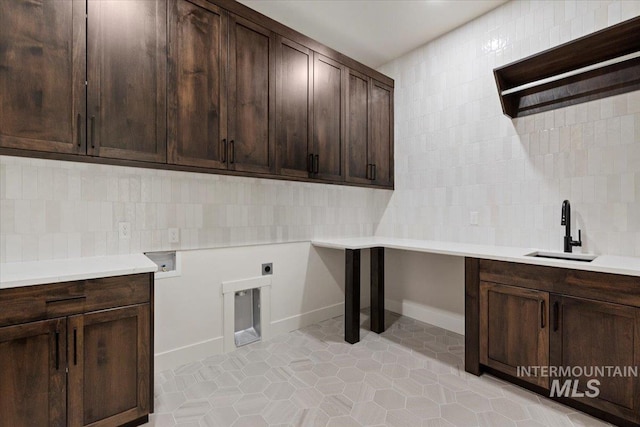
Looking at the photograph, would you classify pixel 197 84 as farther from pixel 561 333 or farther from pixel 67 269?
pixel 561 333

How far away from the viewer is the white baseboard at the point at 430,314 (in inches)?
115

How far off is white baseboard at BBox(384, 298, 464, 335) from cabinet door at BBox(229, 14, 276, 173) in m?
2.11

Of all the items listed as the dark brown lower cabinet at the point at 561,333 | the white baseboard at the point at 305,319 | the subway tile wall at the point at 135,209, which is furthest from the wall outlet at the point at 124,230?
the dark brown lower cabinet at the point at 561,333

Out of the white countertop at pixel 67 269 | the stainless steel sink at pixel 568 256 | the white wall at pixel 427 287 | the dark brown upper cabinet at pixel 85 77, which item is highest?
the dark brown upper cabinet at pixel 85 77

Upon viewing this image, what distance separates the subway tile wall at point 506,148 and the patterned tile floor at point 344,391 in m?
1.12

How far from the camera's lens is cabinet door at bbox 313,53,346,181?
9.06ft

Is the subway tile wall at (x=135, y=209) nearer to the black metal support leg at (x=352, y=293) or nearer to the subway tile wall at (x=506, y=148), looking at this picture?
the black metal support leg at (x=352, y=293)

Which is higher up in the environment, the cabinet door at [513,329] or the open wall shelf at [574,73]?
the open wall shelf at [574,73]

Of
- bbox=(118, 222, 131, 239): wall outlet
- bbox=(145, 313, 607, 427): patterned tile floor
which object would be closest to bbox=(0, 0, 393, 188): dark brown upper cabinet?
bbox=(118, 222, 131, 239): wall outlet

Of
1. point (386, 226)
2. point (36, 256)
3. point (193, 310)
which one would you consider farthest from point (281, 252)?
point (36, 256)

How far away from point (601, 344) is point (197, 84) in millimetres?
2845

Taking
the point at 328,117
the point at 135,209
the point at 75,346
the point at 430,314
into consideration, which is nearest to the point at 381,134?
the point at 328,117

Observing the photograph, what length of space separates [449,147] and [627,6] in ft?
4.64

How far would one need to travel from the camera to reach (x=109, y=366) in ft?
5.02
